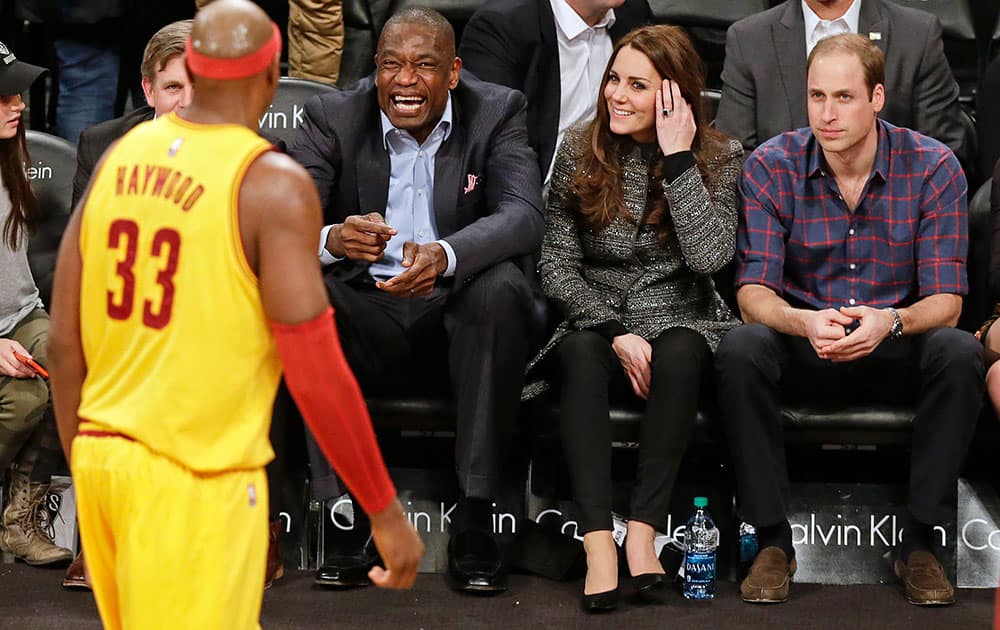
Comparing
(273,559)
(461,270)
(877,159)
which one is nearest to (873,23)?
(877,159)

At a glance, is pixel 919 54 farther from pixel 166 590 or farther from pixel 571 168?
pixel 166 590

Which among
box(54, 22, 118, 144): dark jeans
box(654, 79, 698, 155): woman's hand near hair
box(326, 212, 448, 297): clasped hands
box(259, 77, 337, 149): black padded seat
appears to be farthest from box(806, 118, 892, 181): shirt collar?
box(54, 22, 118, 144): dark jeans

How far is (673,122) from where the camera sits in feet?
15.0

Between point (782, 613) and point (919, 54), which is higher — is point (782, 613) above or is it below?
below

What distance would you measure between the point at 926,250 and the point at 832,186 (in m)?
0.34

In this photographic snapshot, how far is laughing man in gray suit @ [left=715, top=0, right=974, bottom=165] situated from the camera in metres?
5.18

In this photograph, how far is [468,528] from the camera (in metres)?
4.38

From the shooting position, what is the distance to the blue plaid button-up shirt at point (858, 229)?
4594mm

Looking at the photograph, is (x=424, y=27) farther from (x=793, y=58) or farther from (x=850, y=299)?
(x=850, y=299)

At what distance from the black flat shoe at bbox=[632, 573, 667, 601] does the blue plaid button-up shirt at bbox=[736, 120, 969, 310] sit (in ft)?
3.12

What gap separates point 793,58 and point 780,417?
1.46 metres

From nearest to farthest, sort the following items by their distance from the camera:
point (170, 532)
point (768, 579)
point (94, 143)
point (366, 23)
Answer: point (170, 532) → point (768, 579) → point (94, 143) → point (366, 23)

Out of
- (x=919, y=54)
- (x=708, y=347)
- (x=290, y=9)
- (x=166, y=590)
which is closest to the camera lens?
(x=166, y=590)

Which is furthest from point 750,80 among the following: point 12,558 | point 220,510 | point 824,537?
point 220,510
